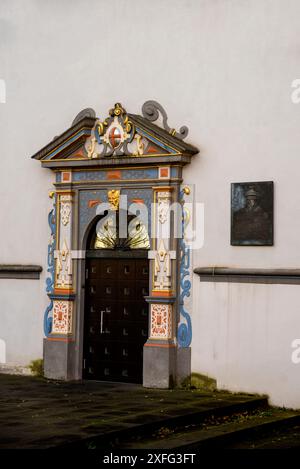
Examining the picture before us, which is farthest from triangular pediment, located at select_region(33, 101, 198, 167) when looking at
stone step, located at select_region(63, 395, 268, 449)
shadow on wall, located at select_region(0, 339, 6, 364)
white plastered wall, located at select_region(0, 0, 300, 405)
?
stone step, located at select_region(63, 395, 268, 449)

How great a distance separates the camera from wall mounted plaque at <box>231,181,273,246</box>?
13180 millimetres

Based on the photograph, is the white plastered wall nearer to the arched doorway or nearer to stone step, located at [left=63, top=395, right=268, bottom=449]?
stone step, located at [left=63, top=395, right=268, bottom=449]

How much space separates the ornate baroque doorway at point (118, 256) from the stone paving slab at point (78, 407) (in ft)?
1.74

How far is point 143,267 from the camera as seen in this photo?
14.5 m

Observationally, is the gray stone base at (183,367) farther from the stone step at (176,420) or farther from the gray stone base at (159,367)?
the stone step at (176,420)

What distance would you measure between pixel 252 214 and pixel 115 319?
2989mm

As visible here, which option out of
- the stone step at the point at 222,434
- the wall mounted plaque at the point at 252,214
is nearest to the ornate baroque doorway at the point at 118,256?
the wall mounted plaque at the point at 252,214

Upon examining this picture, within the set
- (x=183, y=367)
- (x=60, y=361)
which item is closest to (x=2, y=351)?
(x=60, y=361)

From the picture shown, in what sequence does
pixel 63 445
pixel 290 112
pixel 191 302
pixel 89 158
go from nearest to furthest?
pixel 63 445
pixel 290 112
pixel 191 302
pixel 89 158

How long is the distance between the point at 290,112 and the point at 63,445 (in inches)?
242

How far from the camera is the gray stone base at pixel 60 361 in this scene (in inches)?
585

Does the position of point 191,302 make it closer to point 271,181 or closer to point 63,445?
point 271,181

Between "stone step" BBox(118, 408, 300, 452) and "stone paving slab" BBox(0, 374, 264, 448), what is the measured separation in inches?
11.0
